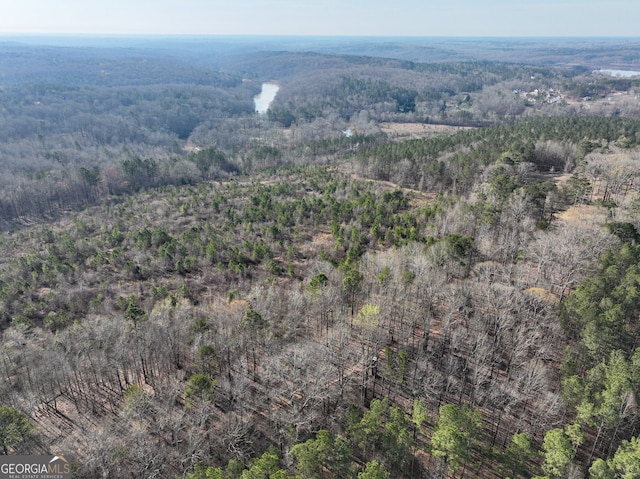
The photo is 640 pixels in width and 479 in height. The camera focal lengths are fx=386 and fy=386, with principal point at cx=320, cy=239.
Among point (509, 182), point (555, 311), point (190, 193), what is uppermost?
point (509, 182)

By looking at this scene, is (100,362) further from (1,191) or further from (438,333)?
(1,191)

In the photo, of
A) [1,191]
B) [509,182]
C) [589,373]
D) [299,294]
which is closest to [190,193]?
[1,191]

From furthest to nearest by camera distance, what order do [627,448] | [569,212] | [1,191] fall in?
[1,191], [569,212], [627,448]

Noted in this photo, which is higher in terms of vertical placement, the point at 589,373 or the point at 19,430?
the point at 589,373

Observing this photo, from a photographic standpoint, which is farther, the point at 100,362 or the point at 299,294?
the point at 299,294

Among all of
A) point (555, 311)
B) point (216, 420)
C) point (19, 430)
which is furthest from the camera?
point (555, 311)

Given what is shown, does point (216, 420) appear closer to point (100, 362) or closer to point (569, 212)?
point (100, 362)

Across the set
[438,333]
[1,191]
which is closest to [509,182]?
[438,333]

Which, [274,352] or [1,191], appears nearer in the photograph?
[274,352]

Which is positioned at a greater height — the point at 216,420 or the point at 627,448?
the point at 627,448
